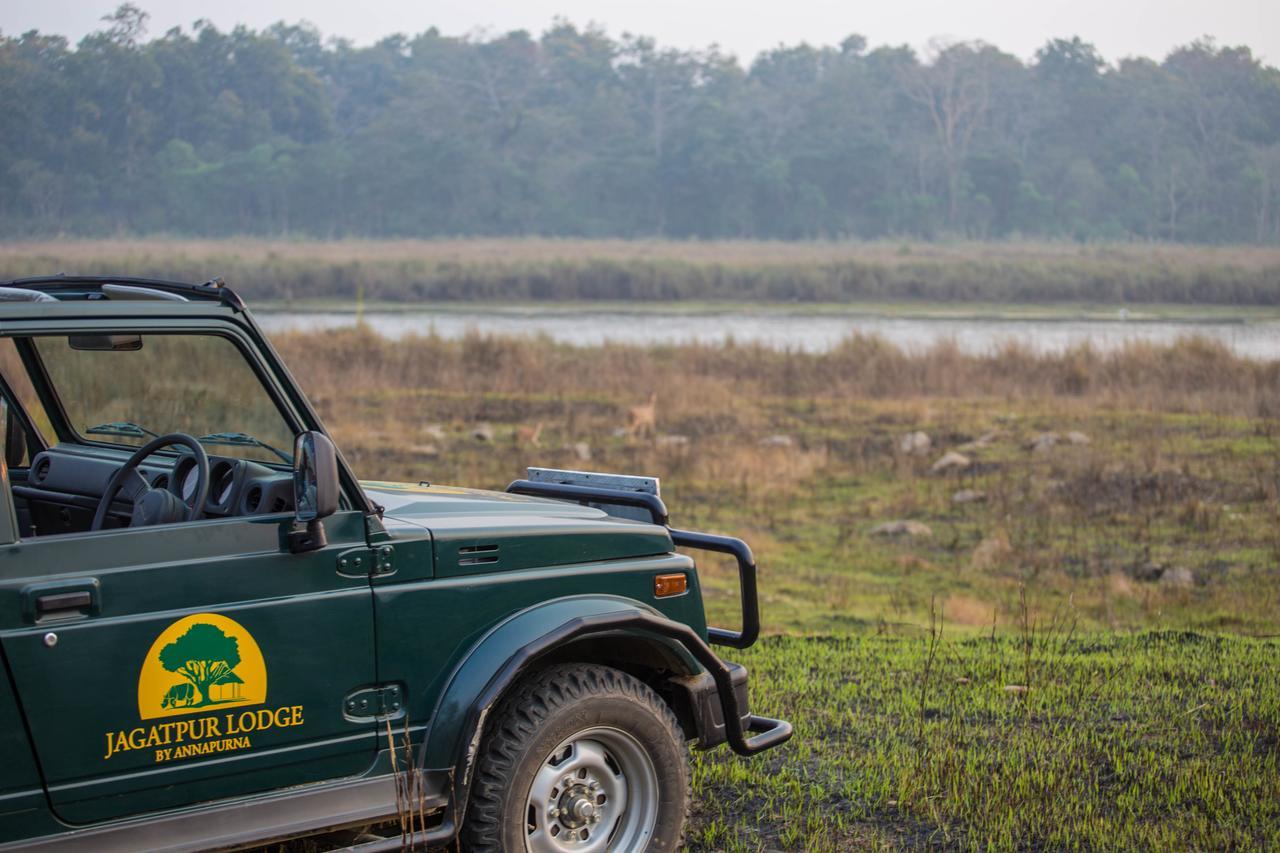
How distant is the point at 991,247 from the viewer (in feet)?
270

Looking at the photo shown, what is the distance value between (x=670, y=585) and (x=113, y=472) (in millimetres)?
1710

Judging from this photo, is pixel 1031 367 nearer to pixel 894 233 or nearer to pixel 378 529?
pixel 378 529

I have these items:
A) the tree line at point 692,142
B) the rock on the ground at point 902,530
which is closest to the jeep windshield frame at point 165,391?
the rock on the ground at point 902,530

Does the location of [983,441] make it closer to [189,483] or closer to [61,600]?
[189,483]

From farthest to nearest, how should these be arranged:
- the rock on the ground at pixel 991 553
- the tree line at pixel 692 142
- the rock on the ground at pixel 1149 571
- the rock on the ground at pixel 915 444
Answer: the tree line at pixel 692 142, the rock on the ground at pixel 915 444, the rock on the ground at pixel 991 553, the rock on the ground at pixel 1149 571

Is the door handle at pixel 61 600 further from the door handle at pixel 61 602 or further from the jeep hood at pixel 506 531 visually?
the jeep hood at pixel 506 531

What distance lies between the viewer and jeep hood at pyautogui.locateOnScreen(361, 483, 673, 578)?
3.99 metres

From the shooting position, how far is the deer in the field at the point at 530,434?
2012 centimetres

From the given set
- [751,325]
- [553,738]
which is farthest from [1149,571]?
[751,325]

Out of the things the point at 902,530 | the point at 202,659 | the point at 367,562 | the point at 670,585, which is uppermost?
the point at 367,562

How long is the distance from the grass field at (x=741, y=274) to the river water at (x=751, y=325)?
17.4ft

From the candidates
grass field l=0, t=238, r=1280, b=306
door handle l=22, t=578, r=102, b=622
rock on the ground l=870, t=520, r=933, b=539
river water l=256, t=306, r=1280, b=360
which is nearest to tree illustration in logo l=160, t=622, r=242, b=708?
door handle l=22, t=578, r=102, b=622

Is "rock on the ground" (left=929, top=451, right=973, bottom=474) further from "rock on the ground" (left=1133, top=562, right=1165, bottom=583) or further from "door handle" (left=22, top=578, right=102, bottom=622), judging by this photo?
"door handle" (left=22, top=578, right=102, bottom=622)

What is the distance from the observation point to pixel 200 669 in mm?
3520
